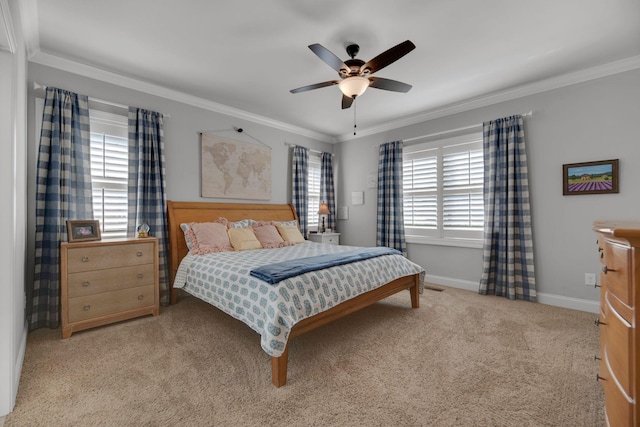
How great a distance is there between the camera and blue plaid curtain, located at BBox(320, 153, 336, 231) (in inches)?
216

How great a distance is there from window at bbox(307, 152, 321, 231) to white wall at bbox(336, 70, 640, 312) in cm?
265

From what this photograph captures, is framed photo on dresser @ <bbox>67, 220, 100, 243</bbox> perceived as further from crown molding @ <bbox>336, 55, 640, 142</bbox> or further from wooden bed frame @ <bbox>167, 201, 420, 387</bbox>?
crown molding @ <bbox>336, 55, 640, 142</bbox>

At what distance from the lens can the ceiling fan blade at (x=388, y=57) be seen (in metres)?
2.08

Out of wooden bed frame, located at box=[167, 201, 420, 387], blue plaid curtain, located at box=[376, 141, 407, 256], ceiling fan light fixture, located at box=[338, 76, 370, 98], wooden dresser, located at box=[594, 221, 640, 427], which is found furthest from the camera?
blue plaid curtain, located at box=[376, 141, 407, 256]

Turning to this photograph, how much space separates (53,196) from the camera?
8.95 ft

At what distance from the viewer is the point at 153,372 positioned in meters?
2.00

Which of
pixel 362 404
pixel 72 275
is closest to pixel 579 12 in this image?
pixel 362 404

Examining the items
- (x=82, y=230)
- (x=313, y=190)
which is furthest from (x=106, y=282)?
(x=313, y=190)

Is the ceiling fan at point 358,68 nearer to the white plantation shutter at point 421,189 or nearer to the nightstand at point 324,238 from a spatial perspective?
the white plantation shutter at point 421,189

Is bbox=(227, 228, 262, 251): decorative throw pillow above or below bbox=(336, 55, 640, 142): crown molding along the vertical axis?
below

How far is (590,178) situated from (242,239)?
3994mm

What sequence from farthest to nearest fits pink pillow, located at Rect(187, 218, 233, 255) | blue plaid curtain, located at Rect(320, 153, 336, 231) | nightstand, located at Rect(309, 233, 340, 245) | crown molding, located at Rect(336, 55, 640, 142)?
blue plaid curtain, located at Rect(320, 153, 336, 231) → nightstand, located at Rect(309, 233, 340, 245) → pink pillow, located at Rect(187, 218, 233, 255) → crown molding, located at Rect(336, 55, 640, 142)

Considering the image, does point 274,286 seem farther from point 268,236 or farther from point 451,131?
point 451,131

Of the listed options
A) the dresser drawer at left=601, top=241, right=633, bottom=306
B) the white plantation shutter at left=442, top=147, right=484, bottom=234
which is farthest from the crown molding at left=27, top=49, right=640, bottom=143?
the dresser drawer at left=601, top=241, right=633, bottom=306
